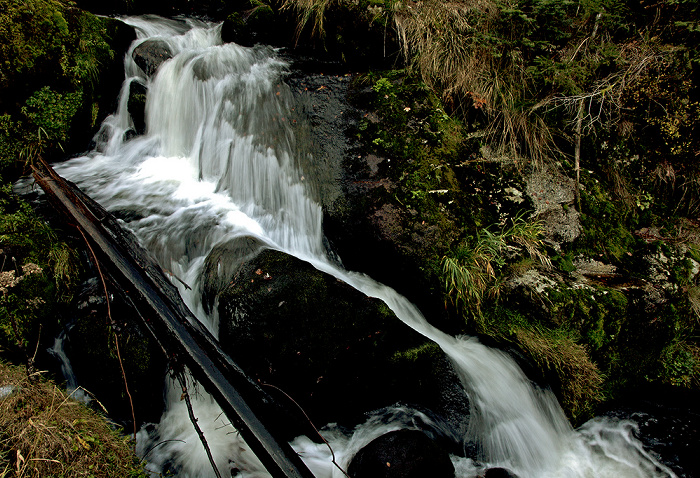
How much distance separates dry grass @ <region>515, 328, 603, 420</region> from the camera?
12.2 ft

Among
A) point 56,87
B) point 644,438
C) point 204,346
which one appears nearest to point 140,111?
point 56,87

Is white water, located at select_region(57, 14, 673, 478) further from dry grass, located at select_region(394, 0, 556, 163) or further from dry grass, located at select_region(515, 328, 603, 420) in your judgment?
dry grass, located at select_region(394, 0, 556, 163)

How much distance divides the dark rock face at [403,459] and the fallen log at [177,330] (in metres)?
0.92

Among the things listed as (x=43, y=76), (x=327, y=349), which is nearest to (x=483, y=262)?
(x=327, y=349)

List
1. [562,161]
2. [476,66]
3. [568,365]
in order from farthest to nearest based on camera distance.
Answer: [476,66], [562,161], [568,365]

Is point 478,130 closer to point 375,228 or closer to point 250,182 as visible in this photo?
point 375,228

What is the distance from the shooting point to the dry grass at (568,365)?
3.72 m

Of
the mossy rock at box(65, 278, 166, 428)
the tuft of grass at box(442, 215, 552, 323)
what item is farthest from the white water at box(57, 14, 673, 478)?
the tuft of grass at box(442, 215, 552, 323)

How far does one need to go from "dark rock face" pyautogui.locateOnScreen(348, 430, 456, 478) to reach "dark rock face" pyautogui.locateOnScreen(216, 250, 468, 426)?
0.51 m

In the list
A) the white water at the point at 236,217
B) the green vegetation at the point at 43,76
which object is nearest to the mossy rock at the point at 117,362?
the white water at the point at 236,217

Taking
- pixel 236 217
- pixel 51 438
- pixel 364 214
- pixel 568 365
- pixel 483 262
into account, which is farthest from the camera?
pixel 236 217

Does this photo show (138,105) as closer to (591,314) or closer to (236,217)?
(236,217)

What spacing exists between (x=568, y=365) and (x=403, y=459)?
2029mm

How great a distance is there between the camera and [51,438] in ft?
7.39
